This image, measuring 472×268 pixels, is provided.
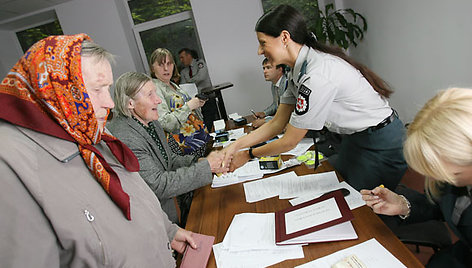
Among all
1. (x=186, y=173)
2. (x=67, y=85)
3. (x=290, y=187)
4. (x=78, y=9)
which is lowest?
(x=290, y=187)

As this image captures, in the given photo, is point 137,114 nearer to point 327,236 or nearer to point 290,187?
point 290,187

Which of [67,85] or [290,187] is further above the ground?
[67,85]

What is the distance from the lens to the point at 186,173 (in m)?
1.42

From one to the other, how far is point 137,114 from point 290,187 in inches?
38.8

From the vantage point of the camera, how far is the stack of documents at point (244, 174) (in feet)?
5.10

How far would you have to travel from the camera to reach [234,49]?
4500mm

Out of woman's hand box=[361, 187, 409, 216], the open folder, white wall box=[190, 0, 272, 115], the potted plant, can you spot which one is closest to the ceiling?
white wall box=[190, 0, 272, 115]

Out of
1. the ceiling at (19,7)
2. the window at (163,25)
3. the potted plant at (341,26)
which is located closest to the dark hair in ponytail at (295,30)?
the potted plant at (341,26)

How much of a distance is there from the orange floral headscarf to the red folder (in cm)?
30

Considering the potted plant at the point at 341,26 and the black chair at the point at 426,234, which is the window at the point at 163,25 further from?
the black chair at the point at 426,234

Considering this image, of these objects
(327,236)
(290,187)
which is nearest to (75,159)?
(327,236)

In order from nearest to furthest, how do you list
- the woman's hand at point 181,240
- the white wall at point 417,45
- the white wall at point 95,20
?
1. the woman's hand at point 181,240
2. the white wall at point 417,45
3. the white wall at point 95,20

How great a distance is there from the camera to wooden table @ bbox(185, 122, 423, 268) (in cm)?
86

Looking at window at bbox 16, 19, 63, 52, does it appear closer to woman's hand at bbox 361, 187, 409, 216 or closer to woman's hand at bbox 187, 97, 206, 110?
woman's hand at bbox 187, 97, 206, 110
